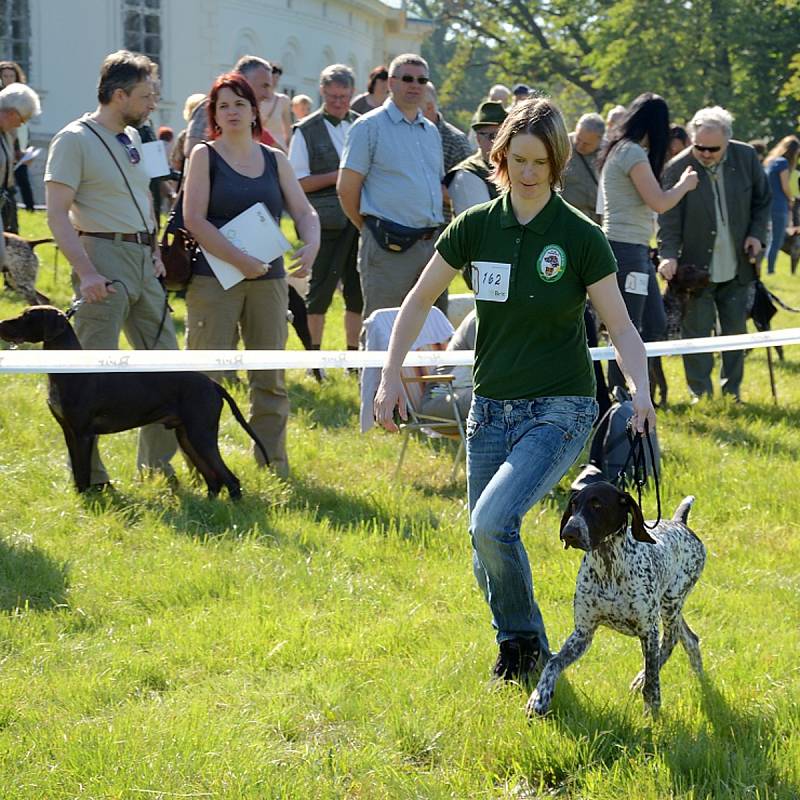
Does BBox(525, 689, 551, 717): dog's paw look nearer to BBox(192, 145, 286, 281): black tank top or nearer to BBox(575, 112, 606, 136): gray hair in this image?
BBox(192, 145, 286, 281): black tank top

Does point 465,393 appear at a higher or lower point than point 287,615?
higher

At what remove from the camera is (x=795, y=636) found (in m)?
4.83

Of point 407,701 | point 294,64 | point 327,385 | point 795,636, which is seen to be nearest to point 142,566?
point 407,701

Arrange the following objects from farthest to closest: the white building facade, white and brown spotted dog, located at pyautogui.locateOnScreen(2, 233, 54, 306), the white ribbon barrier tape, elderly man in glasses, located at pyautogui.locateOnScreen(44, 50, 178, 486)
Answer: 1. the white building facade
2. white and brown spotted dog, located at pyautogui.locateOnScreen(2, 233, 54, 306)
3. elderly man in glasses, located at pyautogui.locateOnScreen(44, 50, 178, 486)
4. the white ribbon barrier tape

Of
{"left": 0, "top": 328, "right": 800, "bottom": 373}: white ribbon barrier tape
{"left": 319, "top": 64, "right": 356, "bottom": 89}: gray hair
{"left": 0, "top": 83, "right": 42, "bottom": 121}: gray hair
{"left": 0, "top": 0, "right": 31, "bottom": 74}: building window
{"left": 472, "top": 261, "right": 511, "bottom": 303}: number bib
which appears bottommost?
{"left": 0, "top": 328, "right": 800, "bottom": 373}: white ribbon barrier tape

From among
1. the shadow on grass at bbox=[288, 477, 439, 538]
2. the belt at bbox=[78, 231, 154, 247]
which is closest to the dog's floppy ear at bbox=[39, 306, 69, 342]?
the belt at bbox=[78, 231, 154, 247]

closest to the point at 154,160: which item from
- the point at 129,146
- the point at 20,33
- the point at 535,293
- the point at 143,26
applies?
the point at 129,146

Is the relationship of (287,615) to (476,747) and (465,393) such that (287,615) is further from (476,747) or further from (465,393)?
(465,393)

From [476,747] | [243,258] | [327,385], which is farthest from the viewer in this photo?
[327,385]

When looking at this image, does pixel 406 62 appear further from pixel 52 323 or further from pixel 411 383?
pixel 52 323

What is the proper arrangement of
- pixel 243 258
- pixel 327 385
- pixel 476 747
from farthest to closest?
pixel 327 385 → pixel 243 258 → pixel 476 747

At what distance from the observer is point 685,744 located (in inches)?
147

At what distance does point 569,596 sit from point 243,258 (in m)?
2.55

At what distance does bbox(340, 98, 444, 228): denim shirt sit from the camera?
306 inches
